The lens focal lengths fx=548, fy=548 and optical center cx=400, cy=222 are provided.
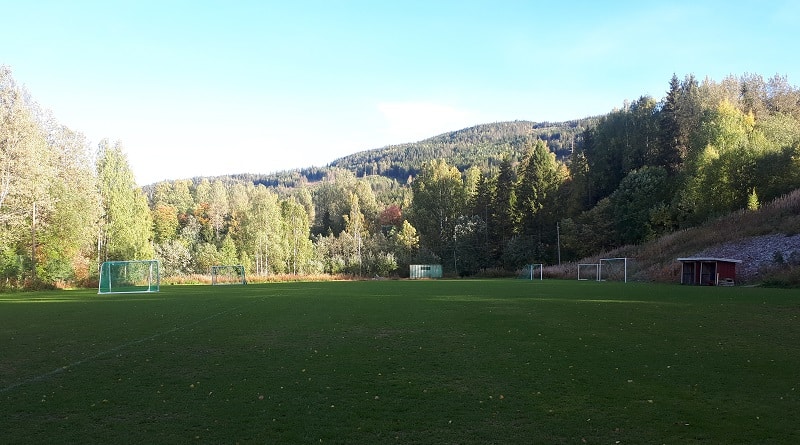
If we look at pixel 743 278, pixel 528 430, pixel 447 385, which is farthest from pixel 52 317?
pixel 743 278

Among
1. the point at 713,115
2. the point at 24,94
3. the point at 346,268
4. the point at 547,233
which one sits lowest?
the point at 346,268

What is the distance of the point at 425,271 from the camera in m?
80.5

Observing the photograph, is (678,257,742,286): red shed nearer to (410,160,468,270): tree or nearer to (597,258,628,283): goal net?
(597,258,628,283): goal net

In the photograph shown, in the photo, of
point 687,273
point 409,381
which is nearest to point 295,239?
point 687,273

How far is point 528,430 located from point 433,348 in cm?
544

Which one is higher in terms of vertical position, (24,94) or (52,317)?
(24,94)

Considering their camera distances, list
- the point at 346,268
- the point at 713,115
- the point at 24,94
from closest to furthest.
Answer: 1. the point at 24,94
2. the point at 713,115
3. the point at 346,268

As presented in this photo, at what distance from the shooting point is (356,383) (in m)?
8.19

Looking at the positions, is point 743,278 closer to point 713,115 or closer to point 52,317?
point 713,115

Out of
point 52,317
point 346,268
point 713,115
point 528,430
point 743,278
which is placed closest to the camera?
point 528,430

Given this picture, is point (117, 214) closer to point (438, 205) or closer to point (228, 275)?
point (228, 275)

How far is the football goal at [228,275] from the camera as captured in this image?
191 feet

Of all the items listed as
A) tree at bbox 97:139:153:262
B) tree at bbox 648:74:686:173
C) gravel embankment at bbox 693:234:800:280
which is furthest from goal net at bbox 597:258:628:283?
tree at bbox 97:139:153:262

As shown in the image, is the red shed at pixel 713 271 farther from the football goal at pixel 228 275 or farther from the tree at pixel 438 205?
the tree at pixel 438 205
